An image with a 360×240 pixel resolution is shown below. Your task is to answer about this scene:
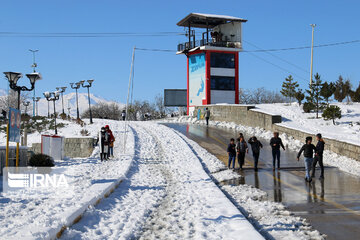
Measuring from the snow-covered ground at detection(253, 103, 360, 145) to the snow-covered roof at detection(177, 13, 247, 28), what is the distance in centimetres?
1329

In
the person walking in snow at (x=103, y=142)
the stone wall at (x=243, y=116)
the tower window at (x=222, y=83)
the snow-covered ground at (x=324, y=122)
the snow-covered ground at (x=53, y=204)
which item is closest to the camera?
the snow-covered ground at (x=53, y=204)

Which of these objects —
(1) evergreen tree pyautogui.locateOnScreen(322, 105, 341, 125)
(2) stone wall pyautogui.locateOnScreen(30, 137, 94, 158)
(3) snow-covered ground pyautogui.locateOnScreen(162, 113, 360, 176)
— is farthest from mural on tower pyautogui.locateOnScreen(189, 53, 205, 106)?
(2) stone wall pyautogui.locateOnScreen(30, 137, 94, 158)

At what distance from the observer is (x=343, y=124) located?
28.7 m

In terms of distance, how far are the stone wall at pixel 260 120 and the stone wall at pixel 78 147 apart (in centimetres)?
1292

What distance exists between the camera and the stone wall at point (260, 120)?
56.8 feet

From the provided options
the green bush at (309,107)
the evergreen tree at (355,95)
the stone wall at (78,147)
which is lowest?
the stone wall at (78,147)

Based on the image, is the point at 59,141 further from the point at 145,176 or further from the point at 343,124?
the point at 343,124

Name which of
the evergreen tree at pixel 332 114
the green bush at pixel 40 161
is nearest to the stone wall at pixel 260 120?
the evergreen tree at pixel 332 114

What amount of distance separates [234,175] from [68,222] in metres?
8.63

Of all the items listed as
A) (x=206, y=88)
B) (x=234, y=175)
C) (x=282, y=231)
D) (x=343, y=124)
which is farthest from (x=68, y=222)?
(x=206, y=88)

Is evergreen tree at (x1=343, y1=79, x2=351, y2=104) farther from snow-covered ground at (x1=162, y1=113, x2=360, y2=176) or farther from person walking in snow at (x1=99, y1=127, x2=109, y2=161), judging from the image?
person walking in snow at (x1=99, y1=127, x2=109, y2=161)

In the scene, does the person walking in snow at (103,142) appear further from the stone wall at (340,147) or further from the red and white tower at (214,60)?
the red and white tower at (214,60)

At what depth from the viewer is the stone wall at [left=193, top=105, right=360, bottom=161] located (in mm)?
17312

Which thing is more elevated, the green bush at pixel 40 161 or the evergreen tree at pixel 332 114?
the evergreen tree at pixel 332 114
